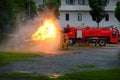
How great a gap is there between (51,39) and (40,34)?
1.17 metres

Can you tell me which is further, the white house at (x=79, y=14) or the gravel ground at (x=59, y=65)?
the white house at (x=79, y=14)

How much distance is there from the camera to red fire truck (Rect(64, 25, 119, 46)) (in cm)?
5599

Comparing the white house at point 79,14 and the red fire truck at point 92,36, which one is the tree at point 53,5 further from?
the red fire truck at point 92,36

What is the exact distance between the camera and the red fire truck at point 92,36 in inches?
2204

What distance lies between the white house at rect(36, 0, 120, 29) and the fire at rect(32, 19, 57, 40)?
48.1m

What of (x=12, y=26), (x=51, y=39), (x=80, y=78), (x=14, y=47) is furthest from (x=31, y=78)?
(x=51, y=39)

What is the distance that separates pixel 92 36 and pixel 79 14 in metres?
35.0

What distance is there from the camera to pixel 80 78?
13094 mm

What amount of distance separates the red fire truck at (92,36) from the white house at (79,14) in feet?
106

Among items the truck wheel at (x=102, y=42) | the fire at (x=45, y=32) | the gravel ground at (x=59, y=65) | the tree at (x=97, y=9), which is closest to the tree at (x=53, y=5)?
the tree at (x=97, y=9)

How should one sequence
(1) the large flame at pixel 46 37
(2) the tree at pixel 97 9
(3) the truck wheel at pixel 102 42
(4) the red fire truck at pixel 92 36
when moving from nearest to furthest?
1. (1) the large flame at pixel 46 37
2. (4) the red fire truck at pixel 92 36
3. (3) the truck wheel at pixel 102 42
4. (2) the tree at pixel 97 9

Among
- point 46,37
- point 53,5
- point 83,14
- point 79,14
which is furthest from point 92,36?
point 83,14

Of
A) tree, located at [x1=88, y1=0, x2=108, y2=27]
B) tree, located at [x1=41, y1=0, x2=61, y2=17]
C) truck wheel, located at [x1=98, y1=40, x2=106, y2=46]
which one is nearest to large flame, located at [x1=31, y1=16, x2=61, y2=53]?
truck wheel, located at [x1=98, y1=40, x2=106, y2=46]

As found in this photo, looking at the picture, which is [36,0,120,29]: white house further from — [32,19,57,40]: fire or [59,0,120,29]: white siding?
[32,19,57,40]: fire
